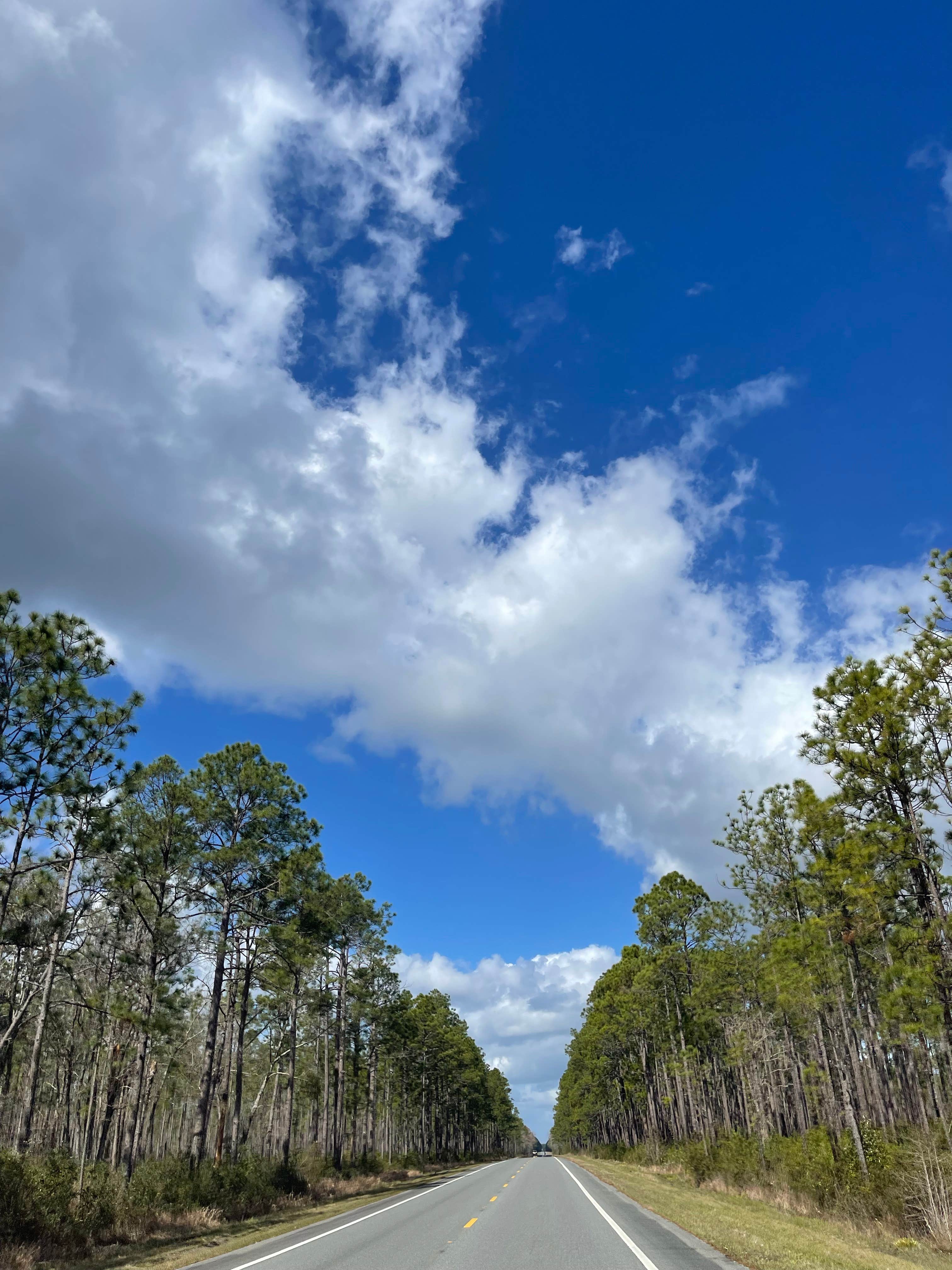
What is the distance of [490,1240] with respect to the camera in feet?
44.0

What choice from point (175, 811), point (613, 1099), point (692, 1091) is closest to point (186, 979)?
point (175, 811)

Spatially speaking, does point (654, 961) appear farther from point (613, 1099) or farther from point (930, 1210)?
point (613, 1099)

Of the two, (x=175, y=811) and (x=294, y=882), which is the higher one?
(x=175, y=811)

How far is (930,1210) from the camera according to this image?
13.9 m

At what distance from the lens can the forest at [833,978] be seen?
1662cm

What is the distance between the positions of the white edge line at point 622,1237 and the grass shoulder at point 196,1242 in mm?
2906

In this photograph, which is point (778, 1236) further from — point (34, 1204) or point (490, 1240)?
point (34, 1204)

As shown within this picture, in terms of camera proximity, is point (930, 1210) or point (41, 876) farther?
point (41, 876)

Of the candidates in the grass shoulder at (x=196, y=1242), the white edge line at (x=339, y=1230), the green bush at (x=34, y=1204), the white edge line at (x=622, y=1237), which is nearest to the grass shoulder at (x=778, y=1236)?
the white edge line at (x=622, y=1237)

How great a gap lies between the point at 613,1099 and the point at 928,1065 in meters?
43.0

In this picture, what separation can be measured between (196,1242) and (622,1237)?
9.01 meters

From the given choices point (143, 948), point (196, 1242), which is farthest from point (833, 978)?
point (143, 948)

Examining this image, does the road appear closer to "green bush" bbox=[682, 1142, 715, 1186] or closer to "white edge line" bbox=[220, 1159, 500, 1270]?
"white edge line" bbox=[220, 1159, 500, 1270]

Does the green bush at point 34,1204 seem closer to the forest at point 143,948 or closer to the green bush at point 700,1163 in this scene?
the forest at point 143,948
